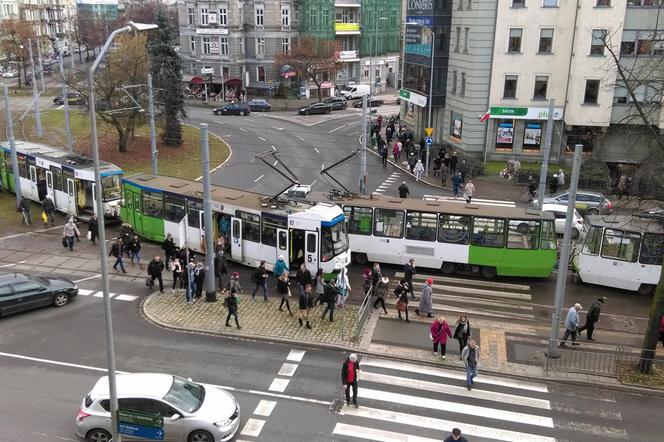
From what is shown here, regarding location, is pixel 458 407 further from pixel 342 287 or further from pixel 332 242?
pixel 332 242

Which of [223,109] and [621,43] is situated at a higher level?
[621,43]

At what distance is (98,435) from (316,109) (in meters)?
58.8

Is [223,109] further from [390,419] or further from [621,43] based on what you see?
[390,419]

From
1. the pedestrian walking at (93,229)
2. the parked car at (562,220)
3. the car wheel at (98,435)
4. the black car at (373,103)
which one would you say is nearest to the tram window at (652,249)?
the parked car at (562,220)

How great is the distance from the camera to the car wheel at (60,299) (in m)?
21.3

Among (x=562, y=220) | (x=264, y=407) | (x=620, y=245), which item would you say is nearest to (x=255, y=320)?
(x=264, y=407)

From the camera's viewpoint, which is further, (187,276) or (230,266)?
(230,266)

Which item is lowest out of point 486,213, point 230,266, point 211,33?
point 230,266

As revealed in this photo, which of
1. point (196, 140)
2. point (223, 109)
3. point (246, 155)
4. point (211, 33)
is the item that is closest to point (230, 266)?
point (246, 155)

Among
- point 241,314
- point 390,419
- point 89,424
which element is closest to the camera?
point 89,424

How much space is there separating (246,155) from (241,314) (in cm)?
2841

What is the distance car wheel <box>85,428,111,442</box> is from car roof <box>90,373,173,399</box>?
29.9 inches

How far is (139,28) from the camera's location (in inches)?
547

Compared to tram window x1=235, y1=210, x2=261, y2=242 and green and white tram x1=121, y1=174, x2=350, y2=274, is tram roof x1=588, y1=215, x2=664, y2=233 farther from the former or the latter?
tram window x1=235, y1=210, x2=261, y2=242
